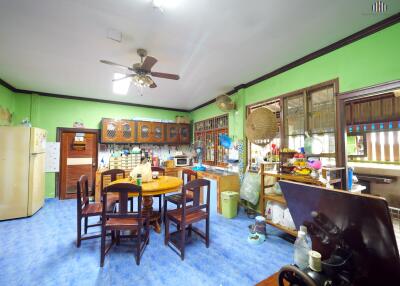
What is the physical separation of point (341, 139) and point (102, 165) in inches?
208

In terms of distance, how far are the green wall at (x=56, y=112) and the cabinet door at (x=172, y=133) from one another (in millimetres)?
1306

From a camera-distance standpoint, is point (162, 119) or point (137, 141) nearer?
point (137, 141)

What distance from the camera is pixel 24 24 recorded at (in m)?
2.03

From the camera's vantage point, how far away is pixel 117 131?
16.1 feet

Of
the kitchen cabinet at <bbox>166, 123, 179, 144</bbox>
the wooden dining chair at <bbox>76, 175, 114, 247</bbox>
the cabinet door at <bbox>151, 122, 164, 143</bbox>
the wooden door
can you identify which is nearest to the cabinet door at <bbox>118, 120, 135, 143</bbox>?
the cabinet door at <bbox>151, 122, 164, 143</bbox>

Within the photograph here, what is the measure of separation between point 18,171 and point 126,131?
90.8 inches

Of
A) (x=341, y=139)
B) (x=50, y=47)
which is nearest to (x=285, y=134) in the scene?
(x=341, y=139)

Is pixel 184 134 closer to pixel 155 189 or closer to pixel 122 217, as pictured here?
pixel 155 189

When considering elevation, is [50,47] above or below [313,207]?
above

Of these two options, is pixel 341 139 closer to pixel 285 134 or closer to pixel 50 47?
pixel 285 134

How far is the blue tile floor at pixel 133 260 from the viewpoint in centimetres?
183

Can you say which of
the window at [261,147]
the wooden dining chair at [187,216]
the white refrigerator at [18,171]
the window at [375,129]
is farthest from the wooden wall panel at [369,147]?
the white refrigerator at [18,171]

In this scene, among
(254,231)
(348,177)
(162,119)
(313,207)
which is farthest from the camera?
(162,119)

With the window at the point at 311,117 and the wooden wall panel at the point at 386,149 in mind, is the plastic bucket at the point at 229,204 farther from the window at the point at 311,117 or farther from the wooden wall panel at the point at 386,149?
the wooden wall panel at the point at 386,149
